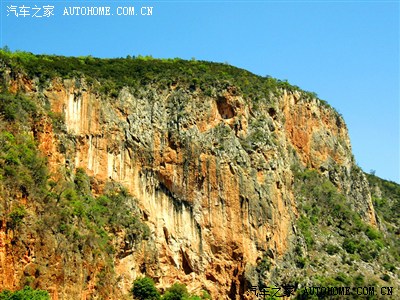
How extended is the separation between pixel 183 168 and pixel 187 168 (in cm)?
34

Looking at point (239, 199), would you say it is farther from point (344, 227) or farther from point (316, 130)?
point (316, 130)

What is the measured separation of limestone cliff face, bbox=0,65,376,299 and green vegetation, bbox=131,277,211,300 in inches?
31.7

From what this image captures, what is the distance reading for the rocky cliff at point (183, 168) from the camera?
1966 inches

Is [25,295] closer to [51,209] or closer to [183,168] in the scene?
[51,209]

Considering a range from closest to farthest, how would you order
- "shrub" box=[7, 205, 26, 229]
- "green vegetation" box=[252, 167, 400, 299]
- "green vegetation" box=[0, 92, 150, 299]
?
"shrub" box=[7, 205, 26, 229] → "green vegetation" box=[0, 92, 150, 299] → "green vegetation" box=[252, 167, 400, 299]

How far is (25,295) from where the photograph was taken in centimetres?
3509

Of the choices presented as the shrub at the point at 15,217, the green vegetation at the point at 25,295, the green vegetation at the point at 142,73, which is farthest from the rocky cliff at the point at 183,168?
the green vegetation at the point at 25,295

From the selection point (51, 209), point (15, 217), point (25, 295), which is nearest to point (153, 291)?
point (51, 209)

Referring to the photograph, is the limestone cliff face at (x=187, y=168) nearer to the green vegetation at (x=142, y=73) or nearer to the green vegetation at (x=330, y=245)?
the green vegetation at (x=142, y=73)

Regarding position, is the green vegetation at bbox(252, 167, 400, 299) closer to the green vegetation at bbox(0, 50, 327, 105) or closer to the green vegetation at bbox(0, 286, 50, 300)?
the green vegetation at bbox(0, 50, 327, 105)

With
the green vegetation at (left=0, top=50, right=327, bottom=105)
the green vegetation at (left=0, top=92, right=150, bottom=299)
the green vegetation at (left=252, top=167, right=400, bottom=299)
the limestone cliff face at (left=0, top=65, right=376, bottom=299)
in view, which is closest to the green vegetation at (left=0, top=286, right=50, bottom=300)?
the green vegetation at (left=0, top=92, right=150, bottom=299)

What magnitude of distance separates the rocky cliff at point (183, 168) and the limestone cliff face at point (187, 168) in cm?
9

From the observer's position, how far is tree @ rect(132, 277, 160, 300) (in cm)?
4747

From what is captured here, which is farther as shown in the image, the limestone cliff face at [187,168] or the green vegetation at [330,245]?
the green vegetation at [330,245]
